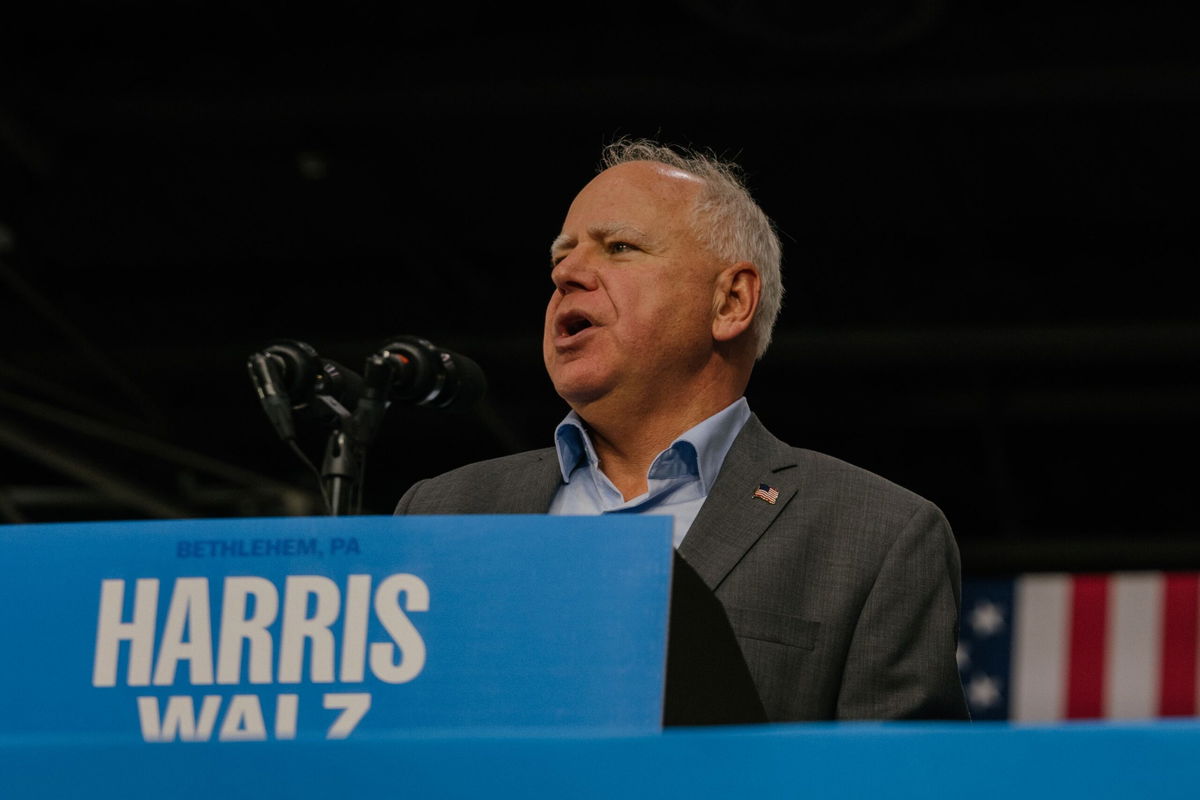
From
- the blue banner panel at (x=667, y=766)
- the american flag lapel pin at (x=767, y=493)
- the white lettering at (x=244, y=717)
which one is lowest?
the blue banner panel at (x=667, y=766)

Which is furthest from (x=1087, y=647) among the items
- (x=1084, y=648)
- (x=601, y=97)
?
(x=601, y=97)

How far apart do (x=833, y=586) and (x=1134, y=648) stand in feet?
15.5

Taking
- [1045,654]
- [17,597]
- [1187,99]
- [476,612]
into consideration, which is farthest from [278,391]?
[1045,654]

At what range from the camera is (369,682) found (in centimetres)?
119

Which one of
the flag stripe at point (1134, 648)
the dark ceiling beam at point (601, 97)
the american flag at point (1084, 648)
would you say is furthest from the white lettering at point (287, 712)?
the flag stripe at point (1134, 648)

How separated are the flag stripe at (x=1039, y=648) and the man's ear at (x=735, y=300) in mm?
4366

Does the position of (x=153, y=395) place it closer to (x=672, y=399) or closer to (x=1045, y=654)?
(x=1045, y=654)

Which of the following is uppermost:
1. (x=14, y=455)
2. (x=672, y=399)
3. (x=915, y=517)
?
(x=14, y=455)

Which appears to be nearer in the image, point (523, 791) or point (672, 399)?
point (523, 791)

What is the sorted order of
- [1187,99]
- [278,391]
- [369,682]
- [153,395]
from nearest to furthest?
[369,682], [278,391], [1187,99], [153,395]

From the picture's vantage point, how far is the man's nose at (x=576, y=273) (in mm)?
2184

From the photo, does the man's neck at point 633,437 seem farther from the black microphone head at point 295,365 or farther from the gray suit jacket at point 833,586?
the black microphone head at point 295,365

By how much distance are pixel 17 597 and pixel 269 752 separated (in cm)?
41

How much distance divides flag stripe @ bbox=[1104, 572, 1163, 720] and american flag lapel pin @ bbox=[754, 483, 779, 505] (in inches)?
177
